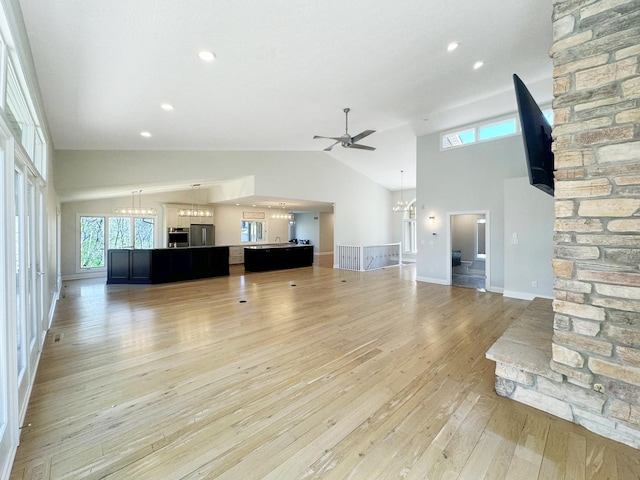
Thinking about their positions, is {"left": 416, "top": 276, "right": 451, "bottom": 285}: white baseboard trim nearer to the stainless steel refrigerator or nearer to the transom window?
the transom window

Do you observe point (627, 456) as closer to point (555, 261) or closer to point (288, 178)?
point (555, 261)

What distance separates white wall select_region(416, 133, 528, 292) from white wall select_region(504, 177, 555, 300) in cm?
23

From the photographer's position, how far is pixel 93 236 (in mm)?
9125

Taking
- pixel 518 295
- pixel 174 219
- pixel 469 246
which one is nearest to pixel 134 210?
pixel 174 219

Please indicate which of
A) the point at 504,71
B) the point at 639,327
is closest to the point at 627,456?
the point at 639,327

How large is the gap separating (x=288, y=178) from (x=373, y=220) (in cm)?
544

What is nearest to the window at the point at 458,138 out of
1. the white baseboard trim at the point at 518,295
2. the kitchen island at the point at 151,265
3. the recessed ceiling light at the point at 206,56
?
the white baseboard trim at the point at 518,295

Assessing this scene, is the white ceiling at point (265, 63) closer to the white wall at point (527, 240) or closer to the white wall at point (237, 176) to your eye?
the white wall at point (237, 176)

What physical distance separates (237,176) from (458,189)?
593 cm

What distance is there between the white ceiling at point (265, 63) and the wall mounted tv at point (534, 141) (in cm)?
123

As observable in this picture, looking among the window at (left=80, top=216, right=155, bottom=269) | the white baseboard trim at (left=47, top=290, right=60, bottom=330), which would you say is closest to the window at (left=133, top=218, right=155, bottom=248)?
the window at (left=80, top=216, right=155, bottom=269)

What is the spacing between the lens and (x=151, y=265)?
25.0 feet

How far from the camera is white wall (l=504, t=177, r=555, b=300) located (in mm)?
5621

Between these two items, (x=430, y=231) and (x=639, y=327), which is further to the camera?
(x=430, y=231)
